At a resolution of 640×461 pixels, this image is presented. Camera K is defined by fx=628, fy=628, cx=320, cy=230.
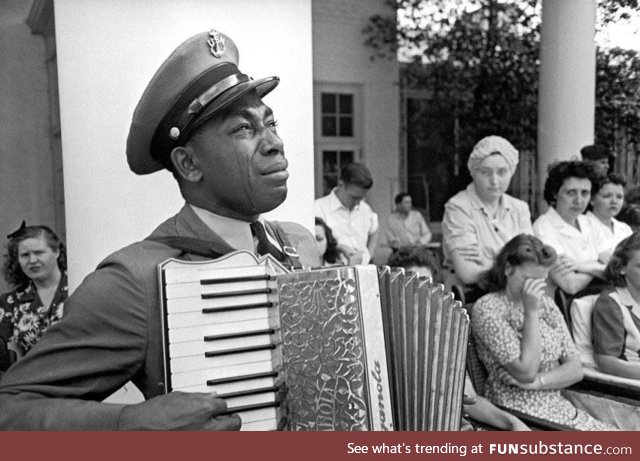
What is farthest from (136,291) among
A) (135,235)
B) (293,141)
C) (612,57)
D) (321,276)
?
(612,57)

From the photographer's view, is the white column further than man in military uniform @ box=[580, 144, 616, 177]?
Yes

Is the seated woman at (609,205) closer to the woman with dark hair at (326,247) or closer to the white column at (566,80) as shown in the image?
the white column at (566,80)

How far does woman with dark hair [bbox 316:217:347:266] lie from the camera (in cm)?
334

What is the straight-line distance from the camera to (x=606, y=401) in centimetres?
252

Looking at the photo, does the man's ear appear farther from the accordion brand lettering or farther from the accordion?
the accordion brand lettering

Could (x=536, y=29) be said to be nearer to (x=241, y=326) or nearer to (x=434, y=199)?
(x=434, y=199)

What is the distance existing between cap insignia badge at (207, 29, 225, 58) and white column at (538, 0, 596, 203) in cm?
341

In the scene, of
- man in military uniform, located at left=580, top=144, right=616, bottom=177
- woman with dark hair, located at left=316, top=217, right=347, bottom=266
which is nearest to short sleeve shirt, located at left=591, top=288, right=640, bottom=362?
man in military uniform, located at left=580, top=144, right=616, bottom=177

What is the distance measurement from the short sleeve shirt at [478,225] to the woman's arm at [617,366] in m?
0.62

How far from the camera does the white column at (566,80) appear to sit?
412 cm

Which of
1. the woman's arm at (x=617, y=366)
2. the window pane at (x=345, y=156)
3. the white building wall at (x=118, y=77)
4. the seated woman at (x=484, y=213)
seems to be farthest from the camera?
the window pane at (x=345, y=156)

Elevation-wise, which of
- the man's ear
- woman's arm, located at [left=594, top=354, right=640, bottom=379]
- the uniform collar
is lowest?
woman's arm, located at [left=594, top=354, right=640, bottom=379]

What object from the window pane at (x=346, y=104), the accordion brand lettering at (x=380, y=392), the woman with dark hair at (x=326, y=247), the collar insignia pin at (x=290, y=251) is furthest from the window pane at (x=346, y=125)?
the accordion brand lettering at (x=380, y=392)

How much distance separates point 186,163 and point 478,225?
2047mm
